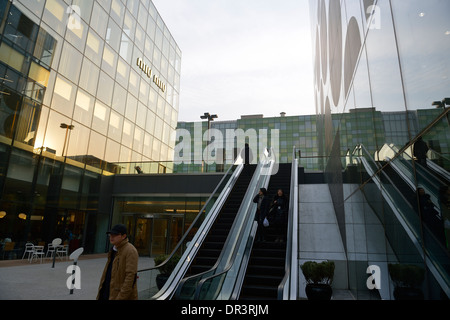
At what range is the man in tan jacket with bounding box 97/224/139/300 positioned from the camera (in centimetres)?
357

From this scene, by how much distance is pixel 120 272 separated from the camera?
3703mm

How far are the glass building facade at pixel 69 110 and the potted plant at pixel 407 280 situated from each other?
51.0 feet

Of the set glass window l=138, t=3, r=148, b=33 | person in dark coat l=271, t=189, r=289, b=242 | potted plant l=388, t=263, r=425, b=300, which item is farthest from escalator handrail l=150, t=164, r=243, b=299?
glass window l=138, t=3, r=148, b=33

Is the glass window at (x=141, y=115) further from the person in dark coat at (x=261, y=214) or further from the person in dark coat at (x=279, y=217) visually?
the person in dark coat at (x=279, y=217)

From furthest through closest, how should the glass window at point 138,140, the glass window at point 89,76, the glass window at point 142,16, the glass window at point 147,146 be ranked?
the glass window at point 142,16
the glass window at point 147,146
the glass window at point 138,140
the glass window at point 89,76

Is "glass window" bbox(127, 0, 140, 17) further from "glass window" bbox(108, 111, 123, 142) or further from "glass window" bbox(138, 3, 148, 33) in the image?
"glass window" bbox(108, 111, 123, 142)

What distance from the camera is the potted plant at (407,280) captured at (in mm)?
3389

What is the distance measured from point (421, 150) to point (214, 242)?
22.5 feet

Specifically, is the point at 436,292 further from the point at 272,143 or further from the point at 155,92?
the point at 272,143

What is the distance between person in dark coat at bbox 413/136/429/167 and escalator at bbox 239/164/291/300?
4515mm

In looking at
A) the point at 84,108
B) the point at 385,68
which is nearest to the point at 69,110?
the point at 84,108

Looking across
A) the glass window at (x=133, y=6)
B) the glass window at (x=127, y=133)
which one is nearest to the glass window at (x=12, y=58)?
the glass window at (x=127, y=133)

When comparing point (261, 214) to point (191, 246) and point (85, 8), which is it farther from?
point (85, 8)
